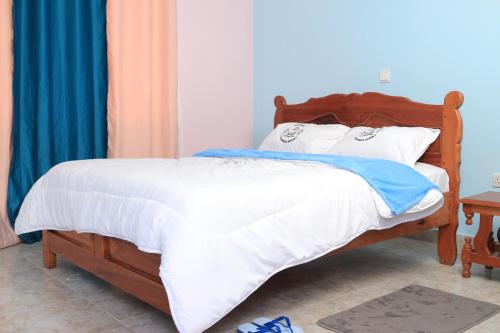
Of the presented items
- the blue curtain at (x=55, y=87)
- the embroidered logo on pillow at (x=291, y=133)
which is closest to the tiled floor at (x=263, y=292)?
the blue curtain at (x=55, y=87)

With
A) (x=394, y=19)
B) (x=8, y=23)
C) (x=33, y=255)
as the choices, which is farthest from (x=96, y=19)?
(x=394, y=19)

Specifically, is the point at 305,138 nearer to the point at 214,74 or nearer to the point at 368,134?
the point at 368,134

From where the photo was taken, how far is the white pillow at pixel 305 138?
368 cm

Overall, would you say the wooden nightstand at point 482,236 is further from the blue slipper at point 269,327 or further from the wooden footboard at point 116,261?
the wooden footboard at point 116,261

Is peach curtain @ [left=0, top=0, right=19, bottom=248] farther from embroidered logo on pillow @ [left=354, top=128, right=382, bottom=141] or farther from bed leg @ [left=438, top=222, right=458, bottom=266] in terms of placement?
bed leg @ [left=438, top=222, right=458, bottom=266]

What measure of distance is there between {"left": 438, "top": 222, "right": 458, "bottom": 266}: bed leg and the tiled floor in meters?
0.07

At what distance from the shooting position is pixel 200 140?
15.9ft

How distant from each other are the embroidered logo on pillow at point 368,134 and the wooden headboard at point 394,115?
25cm

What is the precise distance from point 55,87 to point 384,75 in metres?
2.36

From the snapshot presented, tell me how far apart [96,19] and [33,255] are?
5.84ft

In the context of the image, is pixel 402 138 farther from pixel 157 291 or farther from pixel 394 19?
pixel 157 291

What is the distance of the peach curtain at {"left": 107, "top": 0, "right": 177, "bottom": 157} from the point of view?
4.16 m

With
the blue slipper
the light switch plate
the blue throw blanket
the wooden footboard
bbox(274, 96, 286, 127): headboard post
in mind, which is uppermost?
the light switch plate

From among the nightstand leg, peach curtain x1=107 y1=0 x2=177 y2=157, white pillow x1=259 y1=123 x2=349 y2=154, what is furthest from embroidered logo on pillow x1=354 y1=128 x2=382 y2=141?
peach curtain x1=107 y1=0 x2=177 y2=157
